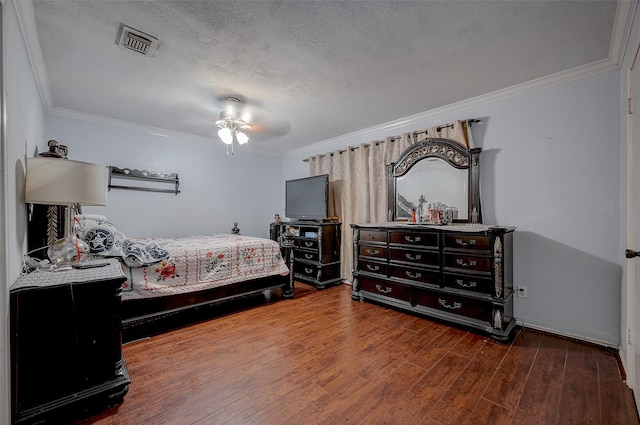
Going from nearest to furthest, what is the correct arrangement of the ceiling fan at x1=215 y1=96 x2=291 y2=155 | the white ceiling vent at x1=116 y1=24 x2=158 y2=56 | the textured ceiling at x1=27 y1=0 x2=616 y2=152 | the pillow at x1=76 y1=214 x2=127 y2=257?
the textured ceiling at x1=27 y1=0 x2=616 y2=152, the white ceiling vent at x1=116 y1=24 x2=158 y2=56, the pillow at x1=76 y1=214 x2=127 y2=257, the ceiling fan at x1=215 y1=96 x2=291 y2=155

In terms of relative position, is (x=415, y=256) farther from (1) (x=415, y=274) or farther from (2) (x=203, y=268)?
(2) (x=203, y=268)

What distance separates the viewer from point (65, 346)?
4.86 ft

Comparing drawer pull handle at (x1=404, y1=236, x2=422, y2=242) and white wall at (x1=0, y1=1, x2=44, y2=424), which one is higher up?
white wall at (x1=0, y1=1, x2=44, y2=424)

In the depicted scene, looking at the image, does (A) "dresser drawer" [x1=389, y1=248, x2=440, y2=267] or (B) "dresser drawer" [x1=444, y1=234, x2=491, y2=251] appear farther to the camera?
(A) "dresser drawer" [x1=389, y1=248, x2=440, y2=267]

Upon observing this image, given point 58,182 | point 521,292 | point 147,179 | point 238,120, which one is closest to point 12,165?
point 58,182

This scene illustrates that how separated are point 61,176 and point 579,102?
13.4 feet

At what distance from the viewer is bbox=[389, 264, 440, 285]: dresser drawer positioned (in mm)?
2814

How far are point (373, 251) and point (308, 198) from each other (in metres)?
1.73

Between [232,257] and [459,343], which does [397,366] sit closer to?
[459,343]

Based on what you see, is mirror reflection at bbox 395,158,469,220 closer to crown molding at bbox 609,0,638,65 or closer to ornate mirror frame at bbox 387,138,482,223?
ornate mirror frame at bbox 387,138,482,223

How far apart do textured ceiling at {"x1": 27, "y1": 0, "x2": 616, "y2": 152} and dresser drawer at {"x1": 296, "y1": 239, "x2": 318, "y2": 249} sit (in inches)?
76.9

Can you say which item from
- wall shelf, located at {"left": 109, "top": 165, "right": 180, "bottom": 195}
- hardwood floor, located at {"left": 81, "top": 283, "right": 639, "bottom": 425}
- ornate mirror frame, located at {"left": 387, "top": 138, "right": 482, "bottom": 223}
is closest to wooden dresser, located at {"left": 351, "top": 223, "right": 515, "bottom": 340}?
hardwood floor, located at {"left": 81, "top": 283, "right": 639, "bottom": 425}

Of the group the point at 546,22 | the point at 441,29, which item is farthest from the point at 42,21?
the point at 546,22

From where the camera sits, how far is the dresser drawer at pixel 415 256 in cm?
281
